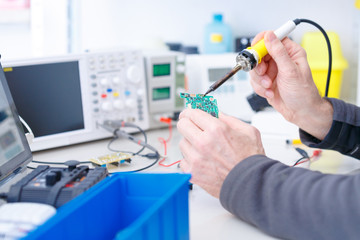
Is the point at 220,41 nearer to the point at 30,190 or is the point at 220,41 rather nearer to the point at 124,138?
the point at 124,138

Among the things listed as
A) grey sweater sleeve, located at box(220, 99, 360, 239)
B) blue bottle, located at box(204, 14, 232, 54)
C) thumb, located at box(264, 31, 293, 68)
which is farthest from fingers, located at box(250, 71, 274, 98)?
blue bottle, located at box(204, 14, 232, 54)

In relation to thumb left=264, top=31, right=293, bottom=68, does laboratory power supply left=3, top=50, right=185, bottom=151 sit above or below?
below

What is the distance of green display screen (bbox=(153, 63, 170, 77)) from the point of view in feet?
5.34

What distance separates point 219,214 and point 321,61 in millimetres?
1220

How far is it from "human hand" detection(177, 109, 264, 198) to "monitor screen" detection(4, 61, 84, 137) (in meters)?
0.64

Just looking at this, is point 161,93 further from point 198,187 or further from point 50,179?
point 50,179

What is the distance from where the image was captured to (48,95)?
53.8 inches

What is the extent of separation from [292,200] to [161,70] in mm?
990

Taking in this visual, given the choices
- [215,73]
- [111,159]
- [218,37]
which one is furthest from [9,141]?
[218,37]

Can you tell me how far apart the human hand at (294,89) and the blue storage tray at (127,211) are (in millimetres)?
525

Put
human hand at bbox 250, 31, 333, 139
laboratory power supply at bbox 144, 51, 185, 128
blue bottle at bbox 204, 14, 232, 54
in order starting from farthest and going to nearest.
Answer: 1. blue bottle at bbox 204, 14, 232, 54
2. laboratory power supply at bbox 144, 51, 185, 128
3. human hand at bbox 250, 31, 333, 139

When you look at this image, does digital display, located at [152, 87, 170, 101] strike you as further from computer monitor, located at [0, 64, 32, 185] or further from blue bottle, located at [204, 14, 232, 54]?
computer monitor, located at [0, 64, 32, 185]

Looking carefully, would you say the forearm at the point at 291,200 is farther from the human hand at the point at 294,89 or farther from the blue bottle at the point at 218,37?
the blue bottle at the point at 218,37

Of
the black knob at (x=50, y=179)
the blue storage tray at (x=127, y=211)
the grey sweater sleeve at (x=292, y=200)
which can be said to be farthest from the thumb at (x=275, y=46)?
the black knob at (x=50, y=179)
